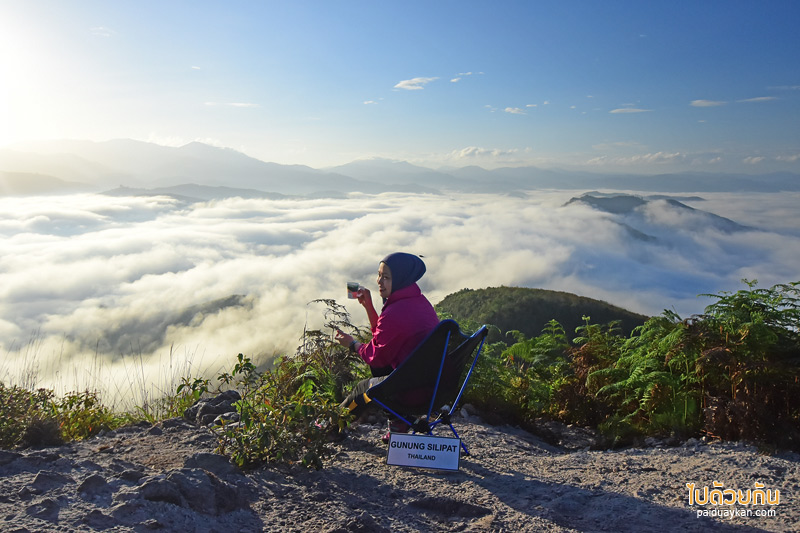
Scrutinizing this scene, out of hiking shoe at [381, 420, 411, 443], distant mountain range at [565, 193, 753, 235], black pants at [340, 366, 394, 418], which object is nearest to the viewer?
black pants at [340, 366, 394, 418]

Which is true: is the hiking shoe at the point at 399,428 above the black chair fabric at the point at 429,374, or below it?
below

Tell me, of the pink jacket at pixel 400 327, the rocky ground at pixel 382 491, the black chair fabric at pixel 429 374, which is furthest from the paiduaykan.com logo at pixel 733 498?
the pink jacket at pixel 400 327

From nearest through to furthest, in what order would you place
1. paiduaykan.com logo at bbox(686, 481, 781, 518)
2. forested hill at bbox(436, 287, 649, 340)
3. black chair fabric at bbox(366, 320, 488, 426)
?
paiduaykan.com logo at bbox(686, 481, 781, 518) < black chair fabric at bbox(366, 320, 488, 426) < forested hill at bbox(436, 287, 649, 340)

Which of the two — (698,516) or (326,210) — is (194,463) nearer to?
(698,516)

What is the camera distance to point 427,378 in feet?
13.1

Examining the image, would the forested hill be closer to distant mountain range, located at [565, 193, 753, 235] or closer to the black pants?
the black pants

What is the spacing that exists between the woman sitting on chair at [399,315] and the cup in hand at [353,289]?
0.34 meters

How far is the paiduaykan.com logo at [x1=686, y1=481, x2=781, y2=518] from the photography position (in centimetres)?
302

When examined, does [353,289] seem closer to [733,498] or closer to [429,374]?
[429,374]

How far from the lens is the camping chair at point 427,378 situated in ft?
12.5

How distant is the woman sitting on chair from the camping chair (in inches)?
6.6

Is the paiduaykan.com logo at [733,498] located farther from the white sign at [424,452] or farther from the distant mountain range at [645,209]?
the distant mountain range at [645,209]

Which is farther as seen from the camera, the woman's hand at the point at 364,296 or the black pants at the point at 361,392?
the woman's hand at the point at 364,296

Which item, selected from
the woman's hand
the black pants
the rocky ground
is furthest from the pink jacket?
the rocky ground
